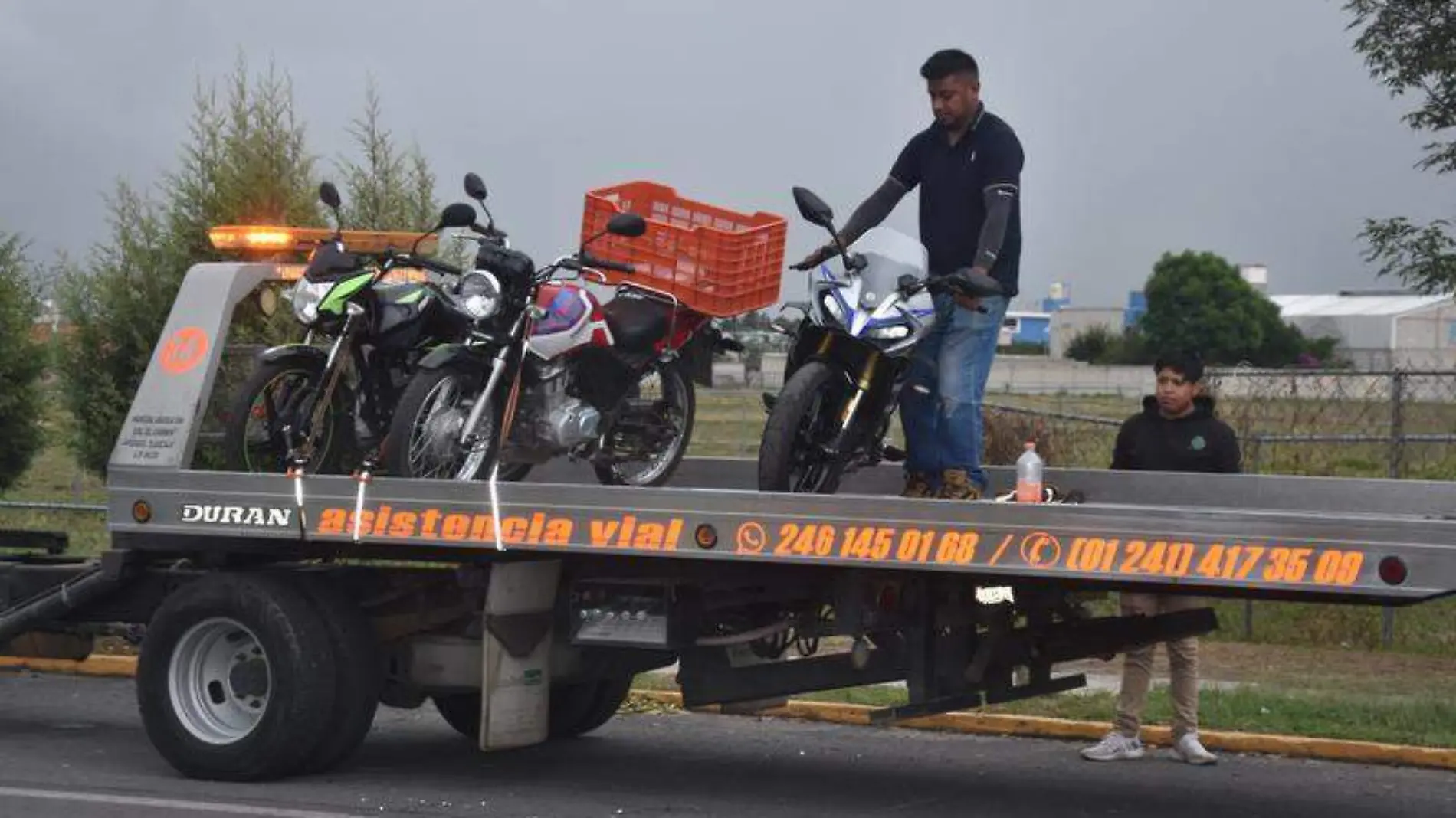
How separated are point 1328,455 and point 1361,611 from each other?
2.41m

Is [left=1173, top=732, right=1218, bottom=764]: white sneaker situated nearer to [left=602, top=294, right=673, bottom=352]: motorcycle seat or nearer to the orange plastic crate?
the orange plastic crate

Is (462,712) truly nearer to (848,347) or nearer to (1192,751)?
(848,347)

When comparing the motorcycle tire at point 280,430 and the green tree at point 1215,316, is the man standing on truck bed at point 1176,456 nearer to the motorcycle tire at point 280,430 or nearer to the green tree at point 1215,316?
the motorcycle tire at point 280,430

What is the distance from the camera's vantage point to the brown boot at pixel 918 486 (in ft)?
29.4

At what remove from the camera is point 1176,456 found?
31.6ft

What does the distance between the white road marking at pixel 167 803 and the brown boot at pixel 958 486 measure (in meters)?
2.69

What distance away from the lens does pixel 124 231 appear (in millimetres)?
15805

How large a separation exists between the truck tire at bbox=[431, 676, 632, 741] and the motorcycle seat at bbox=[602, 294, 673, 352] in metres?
1.61

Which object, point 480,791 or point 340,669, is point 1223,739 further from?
point 340,669

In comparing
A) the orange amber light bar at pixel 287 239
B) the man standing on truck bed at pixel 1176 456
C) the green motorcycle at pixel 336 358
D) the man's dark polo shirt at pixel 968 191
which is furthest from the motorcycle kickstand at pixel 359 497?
the man standing on truck bed at pixel 1176 456

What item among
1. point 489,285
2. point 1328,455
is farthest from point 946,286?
point 1328,455

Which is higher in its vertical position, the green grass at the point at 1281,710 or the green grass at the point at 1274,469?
the green grass at the point at 1274,469

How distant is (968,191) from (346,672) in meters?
3.32

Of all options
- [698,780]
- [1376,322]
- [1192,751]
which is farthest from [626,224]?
[1376,322]
